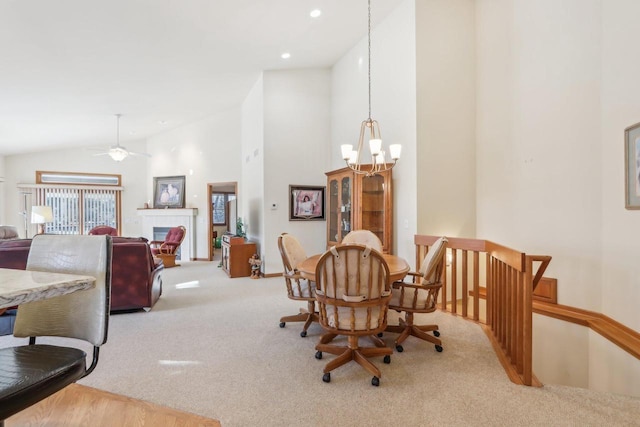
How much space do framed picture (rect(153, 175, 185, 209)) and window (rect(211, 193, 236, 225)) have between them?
1.61 meters

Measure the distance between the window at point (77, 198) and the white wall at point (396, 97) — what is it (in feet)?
24.3

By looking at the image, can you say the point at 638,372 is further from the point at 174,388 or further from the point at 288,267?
the point at 174,388

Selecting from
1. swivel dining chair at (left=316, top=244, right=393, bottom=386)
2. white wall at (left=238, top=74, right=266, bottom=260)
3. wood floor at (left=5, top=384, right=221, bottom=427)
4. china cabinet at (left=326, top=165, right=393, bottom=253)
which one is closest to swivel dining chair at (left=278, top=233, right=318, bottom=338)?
swivel dining chair at (left=316, top=244, right=393, bottom=386)

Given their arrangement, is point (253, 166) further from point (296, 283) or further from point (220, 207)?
point (220, 207)

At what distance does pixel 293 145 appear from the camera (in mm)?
6211

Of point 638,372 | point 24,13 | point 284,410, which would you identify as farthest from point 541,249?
point 24,13

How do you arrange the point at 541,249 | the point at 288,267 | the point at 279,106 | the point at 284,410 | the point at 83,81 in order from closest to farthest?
the point at 284,410, the point at 288,267, the point at 541,249, the point at 83,81, the point at 279,106

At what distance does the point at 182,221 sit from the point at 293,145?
13.5ft

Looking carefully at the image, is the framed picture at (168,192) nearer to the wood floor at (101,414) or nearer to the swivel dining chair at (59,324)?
the wood floor at (101,414)

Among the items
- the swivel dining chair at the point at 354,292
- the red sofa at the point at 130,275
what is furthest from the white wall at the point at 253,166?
the swivel dining chair at the point at 354,292

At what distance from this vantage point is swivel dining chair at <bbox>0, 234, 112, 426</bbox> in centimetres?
112

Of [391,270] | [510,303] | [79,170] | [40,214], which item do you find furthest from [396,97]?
[79,170]

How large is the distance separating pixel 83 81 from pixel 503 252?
6000mm

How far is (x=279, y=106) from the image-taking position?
612 cm
